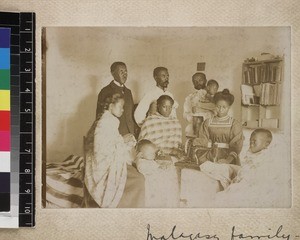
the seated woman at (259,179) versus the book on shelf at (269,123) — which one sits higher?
the book on shelf at (269,123)

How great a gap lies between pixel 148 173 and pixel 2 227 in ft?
1.29

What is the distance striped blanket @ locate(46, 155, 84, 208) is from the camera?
3.43 ft

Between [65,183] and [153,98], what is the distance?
312 mm

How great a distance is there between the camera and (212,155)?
105 cm

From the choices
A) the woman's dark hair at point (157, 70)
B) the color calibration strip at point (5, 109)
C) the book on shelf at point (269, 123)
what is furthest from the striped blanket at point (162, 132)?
the color calibration strip at point (5, 109)

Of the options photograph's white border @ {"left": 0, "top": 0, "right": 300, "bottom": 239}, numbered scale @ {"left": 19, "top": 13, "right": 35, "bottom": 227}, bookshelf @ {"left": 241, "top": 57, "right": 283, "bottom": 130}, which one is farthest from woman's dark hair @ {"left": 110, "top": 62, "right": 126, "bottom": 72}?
bookshelf @ {"left": 241, "top": 57, "right": 283, "bottom": 130}

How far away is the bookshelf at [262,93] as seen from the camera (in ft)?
3.43

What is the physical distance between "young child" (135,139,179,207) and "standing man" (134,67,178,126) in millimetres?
100

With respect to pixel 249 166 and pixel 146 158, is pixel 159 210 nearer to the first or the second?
pixel 146 158

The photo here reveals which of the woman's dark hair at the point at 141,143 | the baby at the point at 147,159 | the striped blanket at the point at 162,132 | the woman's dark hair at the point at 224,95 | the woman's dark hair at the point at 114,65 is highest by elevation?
the woman's dark hair at the point at 114,65

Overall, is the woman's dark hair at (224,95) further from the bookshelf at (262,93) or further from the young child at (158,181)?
the young child at (158,181)

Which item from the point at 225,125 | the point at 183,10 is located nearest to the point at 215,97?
the point at 225,125

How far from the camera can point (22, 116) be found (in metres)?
1.04

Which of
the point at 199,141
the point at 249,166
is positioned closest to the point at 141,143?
the point at 199,141
